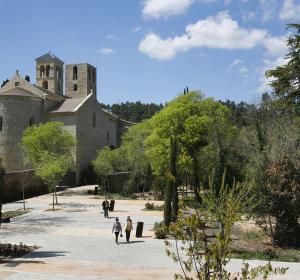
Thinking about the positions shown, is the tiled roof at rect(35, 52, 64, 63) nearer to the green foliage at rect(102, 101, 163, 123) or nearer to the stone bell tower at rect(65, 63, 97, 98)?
the stone bell tower at rect(65, 63, 97, 98)

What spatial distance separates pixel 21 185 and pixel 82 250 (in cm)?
2342

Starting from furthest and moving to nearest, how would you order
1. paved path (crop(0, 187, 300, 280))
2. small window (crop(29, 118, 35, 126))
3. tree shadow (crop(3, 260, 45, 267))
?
small window (crop(29, 118, 35, 126))
tree shadow (crop(3, 260, 45, 267))
paved path (crop(0, 187, 300, 280))

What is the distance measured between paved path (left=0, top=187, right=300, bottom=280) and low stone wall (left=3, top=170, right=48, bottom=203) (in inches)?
227

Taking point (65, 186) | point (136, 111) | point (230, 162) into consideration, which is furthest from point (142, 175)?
point (136, 111)

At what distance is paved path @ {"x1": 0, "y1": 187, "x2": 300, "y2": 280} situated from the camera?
15797 mm

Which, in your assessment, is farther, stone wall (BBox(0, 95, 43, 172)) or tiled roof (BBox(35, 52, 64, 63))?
tiled roof (BBox(35, 52, 64, 63))

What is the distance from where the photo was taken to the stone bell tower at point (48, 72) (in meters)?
68.5

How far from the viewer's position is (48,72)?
69375mm

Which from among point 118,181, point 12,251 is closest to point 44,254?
point 12,251

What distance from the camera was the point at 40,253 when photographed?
747 inches

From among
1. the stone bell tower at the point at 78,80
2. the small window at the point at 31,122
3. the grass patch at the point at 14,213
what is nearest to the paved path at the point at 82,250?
the grass patch at the point at 14,213

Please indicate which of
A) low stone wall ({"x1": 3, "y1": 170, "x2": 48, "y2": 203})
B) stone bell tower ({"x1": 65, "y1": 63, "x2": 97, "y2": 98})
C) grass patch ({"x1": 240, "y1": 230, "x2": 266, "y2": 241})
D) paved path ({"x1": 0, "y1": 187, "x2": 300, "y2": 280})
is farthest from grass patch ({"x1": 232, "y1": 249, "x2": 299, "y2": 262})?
stone bell tower ({"x1": 65, "y1": 63, "x2": 97, "y2": 98})

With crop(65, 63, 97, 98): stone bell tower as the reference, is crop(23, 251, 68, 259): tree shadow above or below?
below

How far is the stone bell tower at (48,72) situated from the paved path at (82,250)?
3764cm
